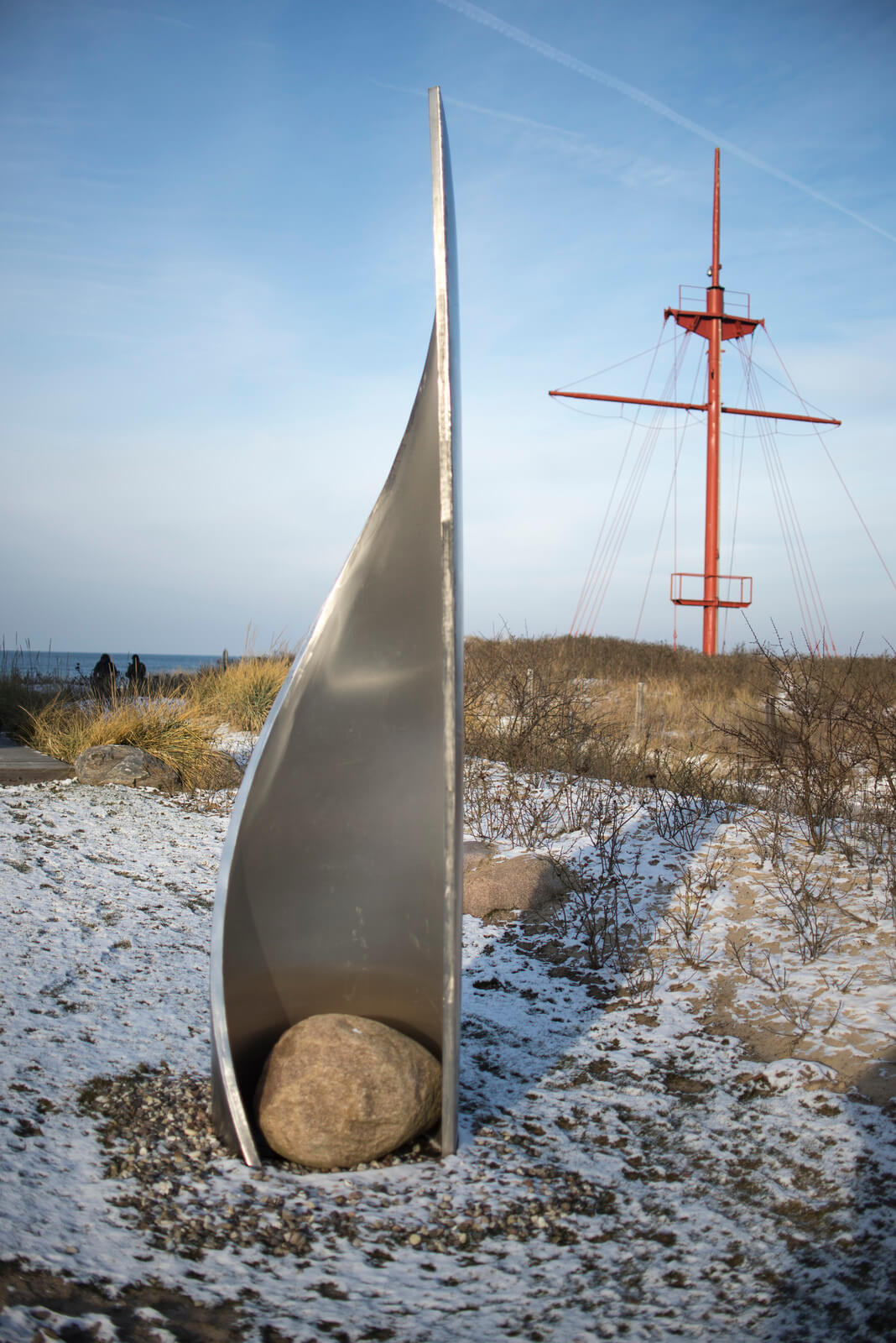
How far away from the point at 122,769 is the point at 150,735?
0.65 metres

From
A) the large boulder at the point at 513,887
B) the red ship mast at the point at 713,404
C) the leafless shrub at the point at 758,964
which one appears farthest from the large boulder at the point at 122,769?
the red ship mast at the point at 713,404

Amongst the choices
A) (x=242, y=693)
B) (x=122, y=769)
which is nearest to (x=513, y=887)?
(x=122, y=769)

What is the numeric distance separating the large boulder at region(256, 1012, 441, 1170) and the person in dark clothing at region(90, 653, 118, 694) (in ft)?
30.0

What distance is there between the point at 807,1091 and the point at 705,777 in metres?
3.68

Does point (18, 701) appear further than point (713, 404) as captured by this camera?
No

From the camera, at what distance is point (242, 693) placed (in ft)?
34.7

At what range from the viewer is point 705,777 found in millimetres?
6371

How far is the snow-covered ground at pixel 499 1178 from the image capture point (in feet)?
5.79

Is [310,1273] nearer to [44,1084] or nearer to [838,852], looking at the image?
[44,1084]

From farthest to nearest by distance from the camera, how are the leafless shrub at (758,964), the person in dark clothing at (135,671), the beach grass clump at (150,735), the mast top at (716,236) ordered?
the mast top at (716,236) → the person in dark clothing at (135,671) → the beach grass clump at (150,735) → the leafless shrub at (758,964)

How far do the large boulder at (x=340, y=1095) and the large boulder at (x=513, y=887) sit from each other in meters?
2.39

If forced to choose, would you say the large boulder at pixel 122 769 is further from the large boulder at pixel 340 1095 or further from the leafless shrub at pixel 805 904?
the large boulder at pixel 340 1095

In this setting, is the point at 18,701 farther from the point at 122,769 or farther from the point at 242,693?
the point at 122,769

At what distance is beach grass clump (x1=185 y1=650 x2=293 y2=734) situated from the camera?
10102 millimetres
